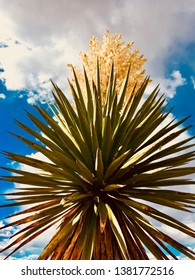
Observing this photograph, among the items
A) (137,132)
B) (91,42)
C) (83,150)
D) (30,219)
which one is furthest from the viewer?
(91,42)

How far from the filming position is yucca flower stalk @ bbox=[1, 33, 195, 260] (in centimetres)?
367

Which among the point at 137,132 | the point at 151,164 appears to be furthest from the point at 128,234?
the point at 137,132

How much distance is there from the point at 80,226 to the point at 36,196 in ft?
2.00

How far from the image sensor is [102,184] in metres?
4.00

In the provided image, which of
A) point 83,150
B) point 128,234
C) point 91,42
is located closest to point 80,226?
point 128,234

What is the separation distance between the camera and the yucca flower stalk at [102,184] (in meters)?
3.67

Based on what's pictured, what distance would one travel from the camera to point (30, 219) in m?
3.74
